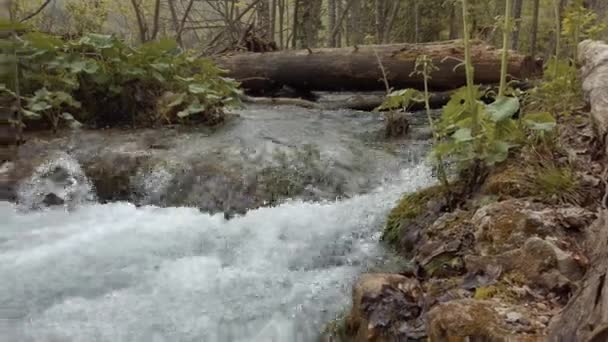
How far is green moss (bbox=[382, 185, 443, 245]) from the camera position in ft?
10.7

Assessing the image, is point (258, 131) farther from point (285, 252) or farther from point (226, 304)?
point (226, 304)

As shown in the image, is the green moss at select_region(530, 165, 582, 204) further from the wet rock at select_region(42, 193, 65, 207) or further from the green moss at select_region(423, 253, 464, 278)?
the wet rock at select_region(42, 193, 65, 207)

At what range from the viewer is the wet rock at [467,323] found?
172 cm

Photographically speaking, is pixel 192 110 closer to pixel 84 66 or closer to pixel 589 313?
pixel 84 66

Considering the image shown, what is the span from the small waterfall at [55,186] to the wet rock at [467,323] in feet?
10.4

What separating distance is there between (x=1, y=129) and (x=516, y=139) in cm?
456

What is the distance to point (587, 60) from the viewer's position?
15.1 ft

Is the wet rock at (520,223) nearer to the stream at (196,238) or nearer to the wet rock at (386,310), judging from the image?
the wet rock at (386,310)

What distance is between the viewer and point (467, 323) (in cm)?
177

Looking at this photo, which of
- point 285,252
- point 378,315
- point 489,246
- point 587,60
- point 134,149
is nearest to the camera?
point 378,315

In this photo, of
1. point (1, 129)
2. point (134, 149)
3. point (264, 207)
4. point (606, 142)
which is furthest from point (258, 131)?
point (606, 142)

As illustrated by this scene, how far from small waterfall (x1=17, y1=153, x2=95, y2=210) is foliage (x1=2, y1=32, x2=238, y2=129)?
4.02 ft

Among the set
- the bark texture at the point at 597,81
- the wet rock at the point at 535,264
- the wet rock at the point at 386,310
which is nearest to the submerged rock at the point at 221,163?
the bark texture at the point at 597,81

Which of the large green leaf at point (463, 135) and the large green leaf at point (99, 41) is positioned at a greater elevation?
the large green leaf at point (99, 41)
